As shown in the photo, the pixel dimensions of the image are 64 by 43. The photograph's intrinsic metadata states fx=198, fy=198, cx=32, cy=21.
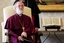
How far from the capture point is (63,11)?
4.50 m

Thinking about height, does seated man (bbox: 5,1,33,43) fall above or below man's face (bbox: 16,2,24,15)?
below

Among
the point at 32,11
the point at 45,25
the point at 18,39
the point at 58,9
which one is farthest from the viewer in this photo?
the point at 58,9

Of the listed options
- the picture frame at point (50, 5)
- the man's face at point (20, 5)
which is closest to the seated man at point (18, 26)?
the man's face at point (20, 5)

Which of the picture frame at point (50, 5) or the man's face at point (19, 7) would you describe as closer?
the man's face at point (19, 7)

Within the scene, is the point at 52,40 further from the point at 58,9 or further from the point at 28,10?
the point at 28,10

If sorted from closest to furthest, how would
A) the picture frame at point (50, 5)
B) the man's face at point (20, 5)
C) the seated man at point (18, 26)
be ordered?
the seated man at point (18, 26) → the man's face at point (20, 5) → the picture frame at point (50, 5)

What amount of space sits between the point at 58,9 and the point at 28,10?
109 cm

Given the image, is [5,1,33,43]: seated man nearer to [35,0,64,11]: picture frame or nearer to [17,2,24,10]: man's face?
[17,2,24,10]: man's face

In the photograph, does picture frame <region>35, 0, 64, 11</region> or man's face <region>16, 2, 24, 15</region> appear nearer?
man's face <region>16, 2, 24, 15</region>

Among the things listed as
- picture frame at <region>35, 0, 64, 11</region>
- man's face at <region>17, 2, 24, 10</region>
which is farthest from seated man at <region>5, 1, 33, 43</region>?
picture frame at <region>35, 0, 64, 11</region>

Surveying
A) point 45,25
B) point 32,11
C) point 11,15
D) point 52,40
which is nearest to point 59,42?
point 52,40

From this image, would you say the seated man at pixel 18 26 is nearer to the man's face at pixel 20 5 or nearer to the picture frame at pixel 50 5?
the man's face at pixel 20 5

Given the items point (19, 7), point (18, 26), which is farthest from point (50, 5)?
point (18, 26)

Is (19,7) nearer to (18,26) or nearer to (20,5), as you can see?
(20,5)
